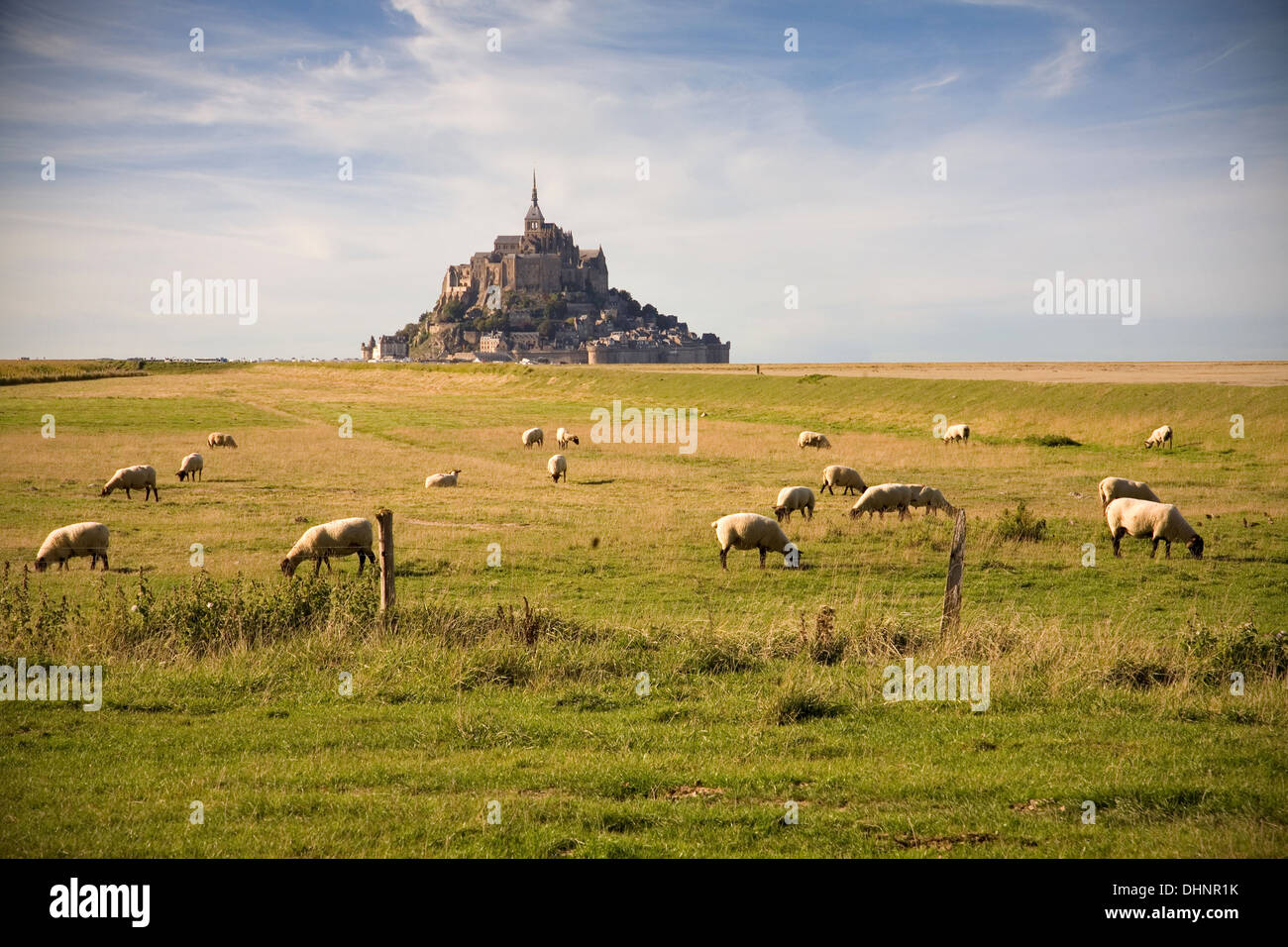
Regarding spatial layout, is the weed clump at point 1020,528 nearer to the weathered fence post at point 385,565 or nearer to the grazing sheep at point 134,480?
the weathered fence post at point 385,565

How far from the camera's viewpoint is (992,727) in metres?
9.18

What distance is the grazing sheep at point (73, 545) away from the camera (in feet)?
63.7

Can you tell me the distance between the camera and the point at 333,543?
19.7 meters

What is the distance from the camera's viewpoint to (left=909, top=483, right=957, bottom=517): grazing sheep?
25.5 meters

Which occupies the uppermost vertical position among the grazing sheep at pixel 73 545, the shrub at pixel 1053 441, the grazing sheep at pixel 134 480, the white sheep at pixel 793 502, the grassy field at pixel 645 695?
the shrub at pixel 1053 441

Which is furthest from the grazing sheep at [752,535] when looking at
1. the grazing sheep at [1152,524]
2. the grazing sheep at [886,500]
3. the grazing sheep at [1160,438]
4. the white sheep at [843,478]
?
the grazing sheep at [1160,438]

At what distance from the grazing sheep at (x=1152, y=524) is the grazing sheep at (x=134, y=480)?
2840cm

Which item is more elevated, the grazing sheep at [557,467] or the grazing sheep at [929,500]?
the grazing sheep at [557,467]

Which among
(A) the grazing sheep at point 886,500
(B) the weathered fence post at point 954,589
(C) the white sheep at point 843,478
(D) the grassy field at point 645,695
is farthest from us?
(C) the white sheep at point 843,478

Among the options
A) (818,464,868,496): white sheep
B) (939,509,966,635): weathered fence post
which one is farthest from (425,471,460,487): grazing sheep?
(939,509,966,635): weathered fence post

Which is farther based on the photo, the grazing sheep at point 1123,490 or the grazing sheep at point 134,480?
the grazing sheep at point 134,480

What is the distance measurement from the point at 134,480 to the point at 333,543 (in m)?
13.7

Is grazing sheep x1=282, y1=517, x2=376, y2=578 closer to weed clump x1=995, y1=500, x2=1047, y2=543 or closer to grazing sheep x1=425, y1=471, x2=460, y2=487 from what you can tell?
grazing sheep x1=425, y1=471, x2=460, y2=487
